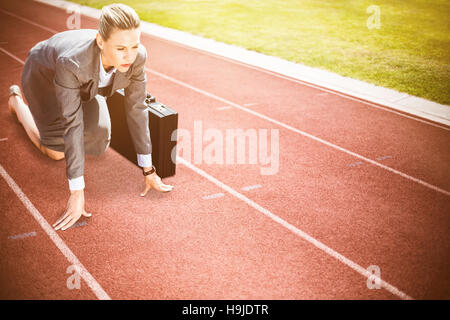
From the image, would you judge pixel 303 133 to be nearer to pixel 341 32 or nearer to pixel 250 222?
pixel 250 222

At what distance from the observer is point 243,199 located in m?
3.78

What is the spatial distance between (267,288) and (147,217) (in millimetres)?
1275

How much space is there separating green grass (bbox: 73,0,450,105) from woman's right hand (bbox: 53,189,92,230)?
21.9ft

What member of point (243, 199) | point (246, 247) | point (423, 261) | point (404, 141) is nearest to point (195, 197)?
point (243, 199)

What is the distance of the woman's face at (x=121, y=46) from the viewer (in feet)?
8.54

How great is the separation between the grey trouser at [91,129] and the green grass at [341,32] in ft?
19.9

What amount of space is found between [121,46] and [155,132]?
122 cm

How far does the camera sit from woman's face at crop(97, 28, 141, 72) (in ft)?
8.54
